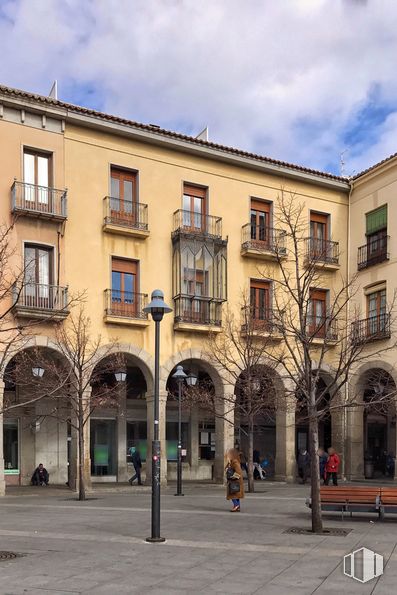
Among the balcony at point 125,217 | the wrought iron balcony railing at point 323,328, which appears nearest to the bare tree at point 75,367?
the balcony at point 125,217

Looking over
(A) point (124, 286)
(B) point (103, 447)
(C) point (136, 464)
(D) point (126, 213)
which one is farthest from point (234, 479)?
(B) point (103, 447)

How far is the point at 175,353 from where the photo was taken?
86.6ft

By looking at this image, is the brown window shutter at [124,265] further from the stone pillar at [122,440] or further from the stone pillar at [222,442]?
the stone pillar at [222,442]

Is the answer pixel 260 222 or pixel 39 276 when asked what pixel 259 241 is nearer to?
pixel 260 222

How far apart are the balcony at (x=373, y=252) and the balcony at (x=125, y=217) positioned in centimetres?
978

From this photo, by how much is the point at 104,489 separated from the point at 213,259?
378 inches

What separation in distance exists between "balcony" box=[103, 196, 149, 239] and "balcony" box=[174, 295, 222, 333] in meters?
2.99

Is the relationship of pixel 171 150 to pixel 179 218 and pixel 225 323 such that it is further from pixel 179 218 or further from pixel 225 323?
pixel 225 323

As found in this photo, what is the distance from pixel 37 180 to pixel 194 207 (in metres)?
6.54

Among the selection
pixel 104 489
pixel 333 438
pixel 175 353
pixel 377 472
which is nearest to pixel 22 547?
pixel 104 489

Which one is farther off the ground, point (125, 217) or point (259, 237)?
point (125, 217)

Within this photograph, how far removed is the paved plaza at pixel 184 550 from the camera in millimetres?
8453

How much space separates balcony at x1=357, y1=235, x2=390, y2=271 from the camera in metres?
28.5

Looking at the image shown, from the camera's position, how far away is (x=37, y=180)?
24.2 meters
